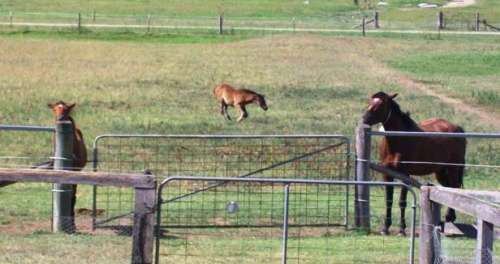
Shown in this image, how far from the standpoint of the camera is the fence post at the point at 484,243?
871cm

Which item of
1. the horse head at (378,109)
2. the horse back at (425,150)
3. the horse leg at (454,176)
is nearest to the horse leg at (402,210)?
the horse back at (425,150)

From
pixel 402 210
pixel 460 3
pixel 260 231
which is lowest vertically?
pixel 260 231

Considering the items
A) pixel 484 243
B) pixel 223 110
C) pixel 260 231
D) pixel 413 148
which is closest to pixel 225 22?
pixel 223 110

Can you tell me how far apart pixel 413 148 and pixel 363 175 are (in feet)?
4.52

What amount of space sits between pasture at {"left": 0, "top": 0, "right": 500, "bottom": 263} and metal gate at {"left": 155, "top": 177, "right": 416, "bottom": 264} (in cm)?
11

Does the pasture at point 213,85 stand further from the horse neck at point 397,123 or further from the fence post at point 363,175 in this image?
the horse neck at point 397,123

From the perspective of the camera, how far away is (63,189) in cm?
1479

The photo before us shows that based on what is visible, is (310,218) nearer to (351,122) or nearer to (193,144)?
(193,144)

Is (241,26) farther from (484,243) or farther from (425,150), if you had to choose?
(484,243)

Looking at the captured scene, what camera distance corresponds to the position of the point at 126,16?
86.8 m

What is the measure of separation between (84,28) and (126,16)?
68.0 feet

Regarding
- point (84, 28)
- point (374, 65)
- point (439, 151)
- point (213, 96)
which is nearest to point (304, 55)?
point (374, 65)

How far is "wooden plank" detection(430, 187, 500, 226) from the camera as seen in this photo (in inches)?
337

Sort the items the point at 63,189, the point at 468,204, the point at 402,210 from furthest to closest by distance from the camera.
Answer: the point at 402,210, the point at 63,189, the point at 468,204
